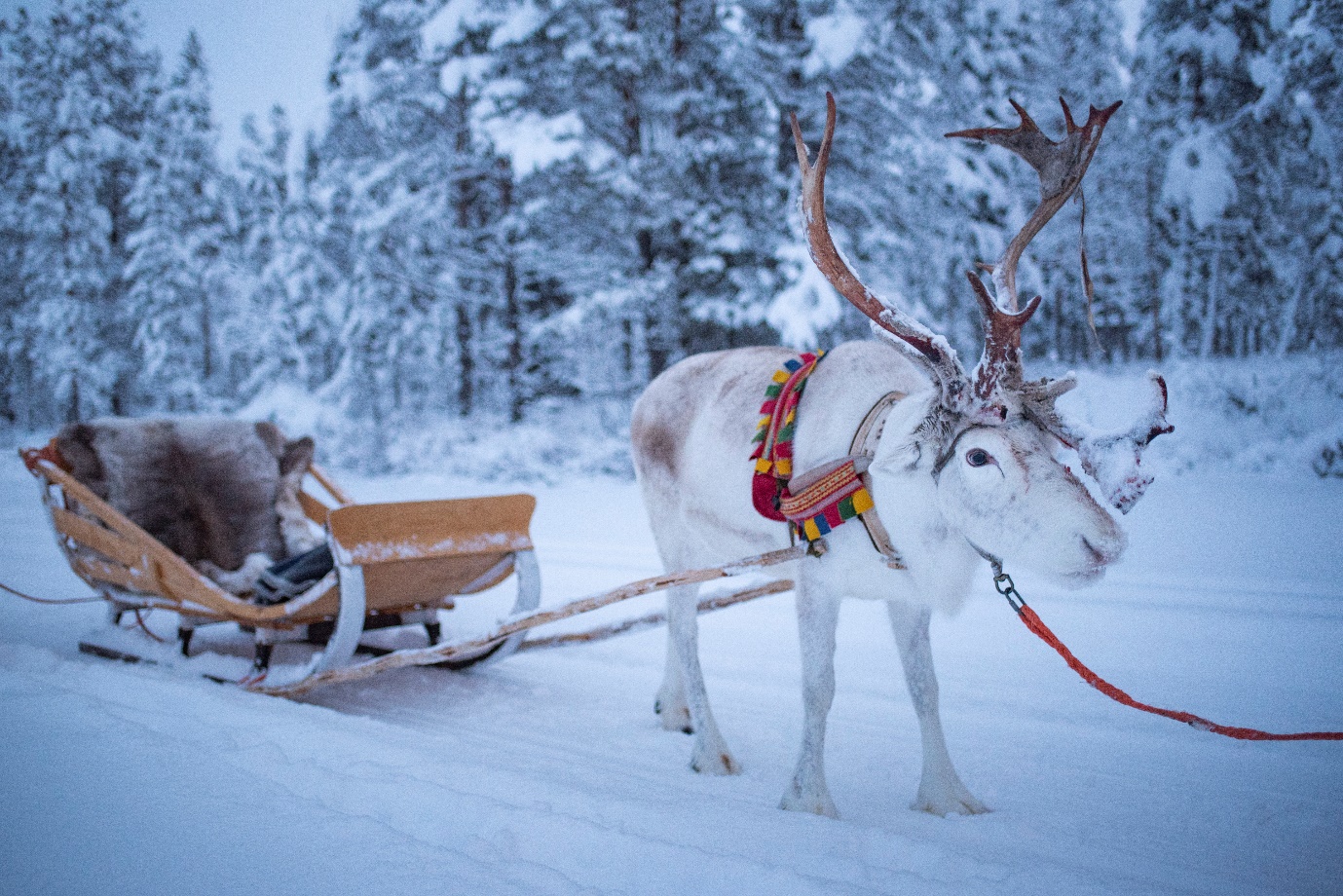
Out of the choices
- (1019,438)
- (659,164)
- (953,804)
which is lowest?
(953,804)

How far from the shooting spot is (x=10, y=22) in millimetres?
21469

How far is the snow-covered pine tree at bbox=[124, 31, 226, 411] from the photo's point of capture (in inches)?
930

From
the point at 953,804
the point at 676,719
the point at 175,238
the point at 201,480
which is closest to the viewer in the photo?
the point at 953,804

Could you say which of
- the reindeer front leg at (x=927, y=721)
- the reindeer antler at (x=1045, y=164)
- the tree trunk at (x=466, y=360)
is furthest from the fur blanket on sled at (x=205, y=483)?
the tree trunk at (x=466, y=360)

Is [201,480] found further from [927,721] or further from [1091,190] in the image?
[1091,190]

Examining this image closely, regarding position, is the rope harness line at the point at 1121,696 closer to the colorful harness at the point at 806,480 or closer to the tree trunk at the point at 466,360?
the colorful harness at the point at 806,480

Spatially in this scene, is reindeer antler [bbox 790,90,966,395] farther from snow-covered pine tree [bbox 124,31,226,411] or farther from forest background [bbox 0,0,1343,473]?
snow-covered pine tree [bbox 124,31,226,411]

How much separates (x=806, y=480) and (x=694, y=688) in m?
1.29

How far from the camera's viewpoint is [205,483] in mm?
5523

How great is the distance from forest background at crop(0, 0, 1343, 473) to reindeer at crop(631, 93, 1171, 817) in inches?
287

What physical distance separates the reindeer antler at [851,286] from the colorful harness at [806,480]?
35 cm

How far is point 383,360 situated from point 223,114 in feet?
57.8

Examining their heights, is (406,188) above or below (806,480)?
above

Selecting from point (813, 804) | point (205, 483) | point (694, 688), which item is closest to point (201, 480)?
point (205, 483)
